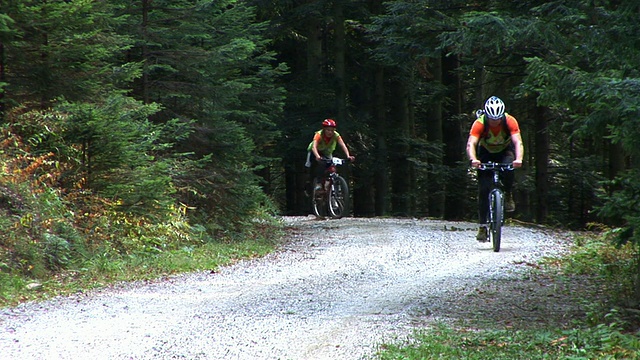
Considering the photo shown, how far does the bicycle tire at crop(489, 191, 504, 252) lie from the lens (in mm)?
11367

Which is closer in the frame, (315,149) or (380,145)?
(315,149)

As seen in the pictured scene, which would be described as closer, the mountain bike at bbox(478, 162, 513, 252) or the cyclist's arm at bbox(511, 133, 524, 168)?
the cyclist's arm at bbox(511, 133, 524, 168)

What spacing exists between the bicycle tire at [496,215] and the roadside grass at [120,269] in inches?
142

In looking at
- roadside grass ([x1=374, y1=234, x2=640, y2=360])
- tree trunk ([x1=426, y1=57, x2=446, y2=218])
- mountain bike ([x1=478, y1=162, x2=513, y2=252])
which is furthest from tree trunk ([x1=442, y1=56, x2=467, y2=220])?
roadside grass ([x1=374, y1=234, x2=640, y2=360])

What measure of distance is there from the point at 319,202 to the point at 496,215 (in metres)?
7.61

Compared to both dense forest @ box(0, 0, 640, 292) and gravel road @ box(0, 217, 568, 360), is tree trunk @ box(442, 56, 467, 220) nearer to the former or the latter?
dense forest @ box(0, 0, 640, 292)

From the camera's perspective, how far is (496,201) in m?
11.5

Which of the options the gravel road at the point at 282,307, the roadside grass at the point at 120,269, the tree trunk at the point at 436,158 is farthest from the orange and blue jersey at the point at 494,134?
the tree trunk at the point at 436,158

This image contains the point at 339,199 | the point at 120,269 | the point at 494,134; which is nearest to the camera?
the point at 120,269

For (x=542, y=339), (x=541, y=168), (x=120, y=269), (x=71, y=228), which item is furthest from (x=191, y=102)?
(x=541, y=168)

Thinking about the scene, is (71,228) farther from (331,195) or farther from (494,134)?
(331,195)

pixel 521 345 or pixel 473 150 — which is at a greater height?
pixel 473 150

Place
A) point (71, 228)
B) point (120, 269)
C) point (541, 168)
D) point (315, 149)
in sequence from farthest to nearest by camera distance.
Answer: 1. point (541, 168)
2. point (315, 149)
3. point (71, 228)
4. point (120, 269)

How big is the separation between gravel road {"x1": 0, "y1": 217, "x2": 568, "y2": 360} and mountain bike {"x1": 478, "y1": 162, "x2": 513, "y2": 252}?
317 mm
